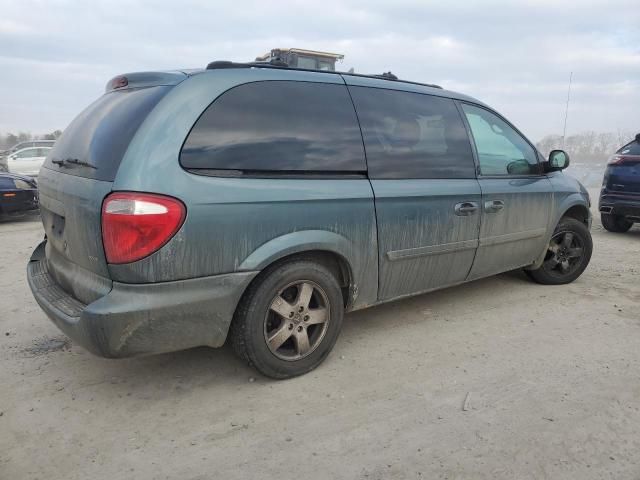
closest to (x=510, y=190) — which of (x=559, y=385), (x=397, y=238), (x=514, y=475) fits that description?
(x=397, y=238)

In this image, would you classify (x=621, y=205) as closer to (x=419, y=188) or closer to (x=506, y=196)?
(x=506, y=196)

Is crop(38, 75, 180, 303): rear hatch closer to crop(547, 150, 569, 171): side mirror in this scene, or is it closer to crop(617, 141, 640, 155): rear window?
crop(547, 150, 569, 171): side mirror

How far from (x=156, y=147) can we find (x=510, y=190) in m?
2.82

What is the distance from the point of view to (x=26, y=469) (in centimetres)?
216

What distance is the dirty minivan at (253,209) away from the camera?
2359mm

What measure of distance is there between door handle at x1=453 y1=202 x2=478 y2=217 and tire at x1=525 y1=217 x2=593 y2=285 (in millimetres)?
1446

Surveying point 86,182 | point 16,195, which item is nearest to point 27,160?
point 16,195

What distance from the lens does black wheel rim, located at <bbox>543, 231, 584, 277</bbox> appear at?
4676 mm

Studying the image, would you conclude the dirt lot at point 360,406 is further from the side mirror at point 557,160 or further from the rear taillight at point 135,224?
the side mirror at point 557,160


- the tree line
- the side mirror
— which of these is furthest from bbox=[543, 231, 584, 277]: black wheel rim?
the tree line

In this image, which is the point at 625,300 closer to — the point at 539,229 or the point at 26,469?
the point at 539,229

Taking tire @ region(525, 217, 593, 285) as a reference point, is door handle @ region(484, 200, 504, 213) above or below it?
above

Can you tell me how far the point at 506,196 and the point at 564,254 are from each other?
4.36 ft

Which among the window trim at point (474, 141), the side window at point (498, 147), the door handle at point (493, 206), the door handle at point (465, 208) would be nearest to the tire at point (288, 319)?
the door handle at point (465, 208)
